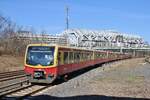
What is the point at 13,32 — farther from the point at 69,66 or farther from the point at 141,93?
the point at 141,93

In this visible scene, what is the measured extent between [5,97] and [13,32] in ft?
183

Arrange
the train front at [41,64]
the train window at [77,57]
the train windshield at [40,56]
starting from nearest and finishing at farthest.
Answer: the train front at [41,64], the train windshield at [40,56], the train window at [77,57]

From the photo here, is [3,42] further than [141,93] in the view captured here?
Yes

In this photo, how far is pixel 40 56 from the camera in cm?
2408

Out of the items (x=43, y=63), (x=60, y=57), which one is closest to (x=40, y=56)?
(x=43, y=63)

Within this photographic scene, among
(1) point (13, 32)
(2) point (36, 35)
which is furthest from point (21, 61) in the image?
(2) point (36, 35)

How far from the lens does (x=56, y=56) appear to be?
78.3ft

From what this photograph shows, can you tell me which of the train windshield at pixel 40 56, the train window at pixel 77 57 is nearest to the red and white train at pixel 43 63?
the train windshield at pixel 40 56

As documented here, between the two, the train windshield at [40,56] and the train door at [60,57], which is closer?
the train windshield at [40,56]

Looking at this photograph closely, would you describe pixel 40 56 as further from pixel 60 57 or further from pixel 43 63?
pixel 60 57

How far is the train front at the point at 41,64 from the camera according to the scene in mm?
23719

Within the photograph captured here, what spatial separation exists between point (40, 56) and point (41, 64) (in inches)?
20.1

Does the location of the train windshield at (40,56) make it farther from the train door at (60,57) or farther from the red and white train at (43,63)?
the train door at (60,57)

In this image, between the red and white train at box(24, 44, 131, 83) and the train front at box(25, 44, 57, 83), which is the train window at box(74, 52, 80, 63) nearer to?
the red and white train at box(24, 44, 131, 83)
